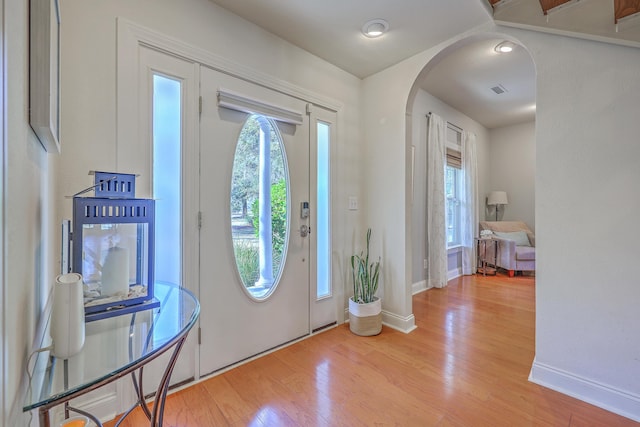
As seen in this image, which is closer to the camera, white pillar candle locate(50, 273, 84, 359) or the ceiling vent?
white pillar candle locate(50, 273, 84, 359)

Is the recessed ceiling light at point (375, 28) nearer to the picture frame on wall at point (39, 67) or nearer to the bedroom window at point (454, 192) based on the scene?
the picture frame on wall at point (39, 67)

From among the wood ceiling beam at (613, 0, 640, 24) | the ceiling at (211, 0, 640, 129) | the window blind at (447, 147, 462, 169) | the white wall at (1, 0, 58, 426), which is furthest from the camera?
the window blind at (447, 147, 462, 169)

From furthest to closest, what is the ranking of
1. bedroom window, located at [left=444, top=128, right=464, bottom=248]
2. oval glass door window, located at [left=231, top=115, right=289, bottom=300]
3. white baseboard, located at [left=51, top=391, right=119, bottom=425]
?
bedroom window, located at [left=444, top=128, right=464, bottom=248] → oval glass door window, located at [left=231, top=115, right=289, bottom=300] → white baseboard, located at [left=51, top=391, right=119, bottom=425]

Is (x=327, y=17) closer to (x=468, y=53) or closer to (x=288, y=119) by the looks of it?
(x=288, y=119)

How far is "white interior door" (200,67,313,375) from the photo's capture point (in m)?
1.84

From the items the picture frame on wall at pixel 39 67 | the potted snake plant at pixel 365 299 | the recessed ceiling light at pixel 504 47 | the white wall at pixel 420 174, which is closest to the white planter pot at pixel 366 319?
the potted snake plant at pixel 365 299

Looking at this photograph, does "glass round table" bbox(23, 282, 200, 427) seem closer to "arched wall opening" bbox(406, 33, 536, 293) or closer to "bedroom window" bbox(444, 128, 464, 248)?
"arched wall opening" bbox(406, 33, 536, 293)

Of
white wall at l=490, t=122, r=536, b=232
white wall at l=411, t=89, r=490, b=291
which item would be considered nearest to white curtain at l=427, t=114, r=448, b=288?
white wall at l=411, t=89, r=490, b=291

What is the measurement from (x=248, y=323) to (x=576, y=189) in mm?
2256

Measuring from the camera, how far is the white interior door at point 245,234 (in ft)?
6.05

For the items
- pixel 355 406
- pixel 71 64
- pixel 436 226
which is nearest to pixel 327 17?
pixel 71 64

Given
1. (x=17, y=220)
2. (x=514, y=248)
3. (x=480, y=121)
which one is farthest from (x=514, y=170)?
(x=17, y=220)

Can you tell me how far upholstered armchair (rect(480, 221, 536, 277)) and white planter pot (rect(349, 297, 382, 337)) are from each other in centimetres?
320

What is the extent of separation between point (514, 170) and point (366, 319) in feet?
15.4
